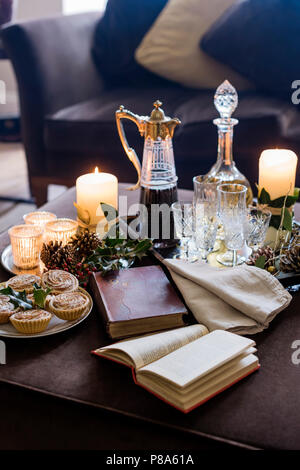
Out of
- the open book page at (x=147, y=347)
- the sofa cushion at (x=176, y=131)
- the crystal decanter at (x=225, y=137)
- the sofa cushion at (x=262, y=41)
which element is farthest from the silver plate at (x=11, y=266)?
the sofa cushion at (x=262, y=41)

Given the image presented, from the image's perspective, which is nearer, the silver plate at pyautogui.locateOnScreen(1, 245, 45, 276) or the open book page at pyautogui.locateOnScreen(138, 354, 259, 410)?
the open book page at pyautogui.locateOnScreen(138, 354, 259, 410)

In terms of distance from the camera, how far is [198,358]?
696mm

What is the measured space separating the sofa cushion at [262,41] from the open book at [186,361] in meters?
1.56

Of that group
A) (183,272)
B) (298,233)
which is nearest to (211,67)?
(298,233)

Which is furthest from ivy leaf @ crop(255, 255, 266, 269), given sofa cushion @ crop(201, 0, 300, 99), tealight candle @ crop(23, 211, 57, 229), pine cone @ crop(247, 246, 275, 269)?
sofa cushion @ crop(201, 0, 300, 99)

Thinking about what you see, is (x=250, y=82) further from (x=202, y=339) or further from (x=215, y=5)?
(x=202, y=339)

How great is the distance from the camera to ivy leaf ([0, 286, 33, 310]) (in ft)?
2.69

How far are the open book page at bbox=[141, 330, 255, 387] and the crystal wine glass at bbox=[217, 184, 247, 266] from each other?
0.25m

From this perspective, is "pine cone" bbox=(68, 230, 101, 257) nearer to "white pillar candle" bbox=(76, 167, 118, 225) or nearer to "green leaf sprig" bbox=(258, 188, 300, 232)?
"white pillar candle" bbox=(76, 167, 118, 225)

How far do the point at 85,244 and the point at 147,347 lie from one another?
0.35 meters

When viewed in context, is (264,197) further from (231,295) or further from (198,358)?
(198,358)

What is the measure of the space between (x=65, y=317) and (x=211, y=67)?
1.75m

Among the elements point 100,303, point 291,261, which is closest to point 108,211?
point 100,303

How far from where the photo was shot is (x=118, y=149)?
2.11 meters
